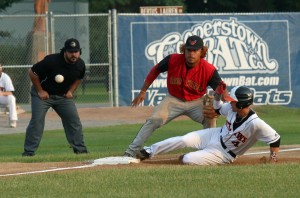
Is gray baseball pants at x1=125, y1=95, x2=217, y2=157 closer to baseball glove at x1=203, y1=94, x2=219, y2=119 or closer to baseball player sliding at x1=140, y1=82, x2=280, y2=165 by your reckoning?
baseball glove at x1=203, y1=94, x2=219, y2=119

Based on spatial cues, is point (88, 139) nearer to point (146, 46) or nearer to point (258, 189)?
point (146, 46)

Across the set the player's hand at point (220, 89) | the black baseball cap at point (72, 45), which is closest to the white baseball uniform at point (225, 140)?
the player's hand at point (220, 89)

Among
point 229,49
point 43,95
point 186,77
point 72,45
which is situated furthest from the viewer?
point 229,49

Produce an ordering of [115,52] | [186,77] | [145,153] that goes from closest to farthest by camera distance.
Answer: [145,153]
[186,77]
[115,52]

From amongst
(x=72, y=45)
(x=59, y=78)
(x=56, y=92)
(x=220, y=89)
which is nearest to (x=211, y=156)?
(x=220, y=89)

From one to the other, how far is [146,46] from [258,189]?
16356 millimetres

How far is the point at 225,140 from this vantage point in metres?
11.6

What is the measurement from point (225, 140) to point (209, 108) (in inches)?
34.5

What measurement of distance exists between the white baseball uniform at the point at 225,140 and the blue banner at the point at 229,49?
13363 millimetres

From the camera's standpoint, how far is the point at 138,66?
25422 mm

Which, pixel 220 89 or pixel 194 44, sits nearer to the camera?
pixel 220 89

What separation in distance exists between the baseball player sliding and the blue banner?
1328 cm

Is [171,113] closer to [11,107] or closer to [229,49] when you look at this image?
[11,107]

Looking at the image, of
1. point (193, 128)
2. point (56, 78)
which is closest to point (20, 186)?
point (56, 78)
